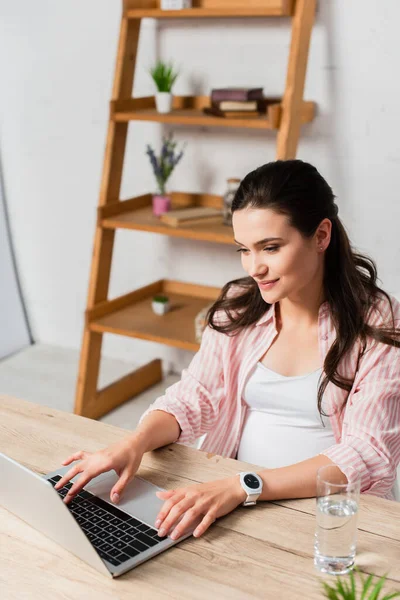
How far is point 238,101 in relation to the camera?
294 centimetres

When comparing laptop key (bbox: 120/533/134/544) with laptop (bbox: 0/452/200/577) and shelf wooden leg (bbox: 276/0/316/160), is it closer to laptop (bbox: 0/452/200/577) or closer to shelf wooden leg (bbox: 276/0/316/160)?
laptop (bbox: 0/452/200/577)

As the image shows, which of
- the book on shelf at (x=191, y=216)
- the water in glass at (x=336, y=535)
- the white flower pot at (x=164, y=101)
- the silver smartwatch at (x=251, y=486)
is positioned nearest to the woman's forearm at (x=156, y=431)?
the silver smartwatch at (x=251, y=486)

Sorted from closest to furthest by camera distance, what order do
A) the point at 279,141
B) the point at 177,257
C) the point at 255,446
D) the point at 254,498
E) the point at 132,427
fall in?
1. the point at 254,498
2. the point at 255,446
3. the point at 279,141
4. the point at 132,427
5. the point at 177,257

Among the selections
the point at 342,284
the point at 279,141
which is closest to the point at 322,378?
the point at 342,284

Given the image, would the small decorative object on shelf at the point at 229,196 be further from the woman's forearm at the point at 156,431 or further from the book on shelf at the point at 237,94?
the woman's forearm at the point at 156,431

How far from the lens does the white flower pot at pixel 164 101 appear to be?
10.2 ft

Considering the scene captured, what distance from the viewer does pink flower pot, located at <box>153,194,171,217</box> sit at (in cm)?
327

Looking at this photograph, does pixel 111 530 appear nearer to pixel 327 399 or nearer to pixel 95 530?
pixel 95 530

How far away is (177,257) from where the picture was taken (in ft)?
11.7

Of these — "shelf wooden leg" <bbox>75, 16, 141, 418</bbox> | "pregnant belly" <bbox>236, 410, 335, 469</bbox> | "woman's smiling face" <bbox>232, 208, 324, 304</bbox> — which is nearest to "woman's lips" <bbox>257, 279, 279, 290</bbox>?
"woman's smiling face" <bbox>232, 208, 324, 304</bbox>

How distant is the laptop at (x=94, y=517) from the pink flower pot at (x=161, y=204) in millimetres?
1985

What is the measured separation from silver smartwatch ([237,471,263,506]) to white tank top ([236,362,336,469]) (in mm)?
412

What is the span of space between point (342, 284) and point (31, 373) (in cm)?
229

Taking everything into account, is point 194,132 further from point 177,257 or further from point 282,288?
point 282,288
